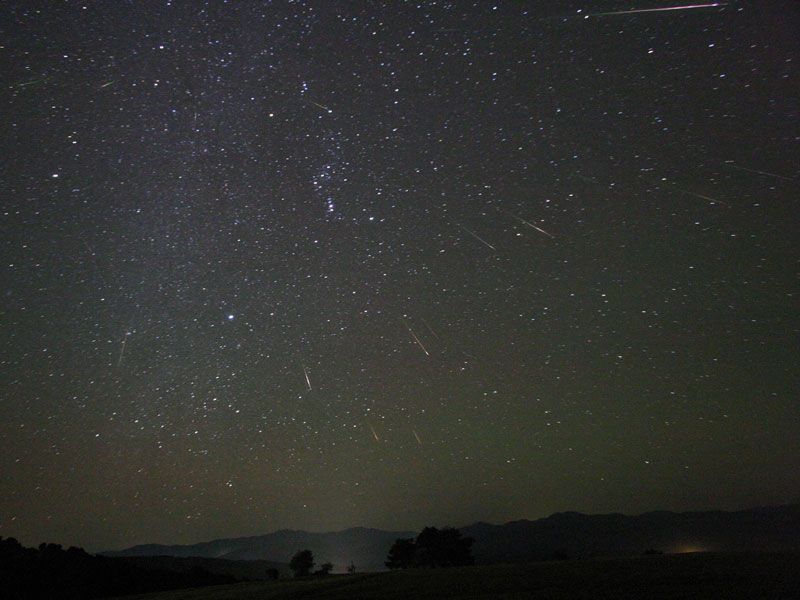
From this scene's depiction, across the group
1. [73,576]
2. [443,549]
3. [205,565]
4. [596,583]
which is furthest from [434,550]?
[205,565]

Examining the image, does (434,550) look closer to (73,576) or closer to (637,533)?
(73,576)

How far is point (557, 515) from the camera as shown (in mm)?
192375

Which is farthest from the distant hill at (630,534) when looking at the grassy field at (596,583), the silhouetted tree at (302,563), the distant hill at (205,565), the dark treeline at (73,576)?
the grassy field at (596,583)

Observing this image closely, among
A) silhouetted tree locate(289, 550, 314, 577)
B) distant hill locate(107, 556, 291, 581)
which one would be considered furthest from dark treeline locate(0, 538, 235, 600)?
distant hill locate(107, 556, 291, 581)

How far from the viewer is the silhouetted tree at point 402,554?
177 feet

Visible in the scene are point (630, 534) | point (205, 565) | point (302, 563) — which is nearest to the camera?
point (302, 563)

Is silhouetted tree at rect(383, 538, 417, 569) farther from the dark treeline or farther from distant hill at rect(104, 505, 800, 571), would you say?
distant hill at rect(104, 505, 800, 571)

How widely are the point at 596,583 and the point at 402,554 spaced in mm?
38446

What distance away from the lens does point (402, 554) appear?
5488 cm

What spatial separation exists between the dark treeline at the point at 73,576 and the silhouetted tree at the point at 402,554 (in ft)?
51.7

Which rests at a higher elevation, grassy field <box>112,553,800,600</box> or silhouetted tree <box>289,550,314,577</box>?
grassy field <box>112,553,800,600</box>

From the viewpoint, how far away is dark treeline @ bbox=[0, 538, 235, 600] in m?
37.7

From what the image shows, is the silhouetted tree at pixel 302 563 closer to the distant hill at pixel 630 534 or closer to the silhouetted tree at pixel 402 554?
the silhouetted tree at pixel 402 554

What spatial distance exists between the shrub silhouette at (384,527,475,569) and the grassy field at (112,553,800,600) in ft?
76.8
